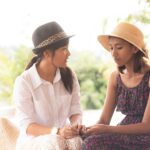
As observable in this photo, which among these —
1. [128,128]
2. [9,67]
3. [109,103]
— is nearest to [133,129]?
[128,128]

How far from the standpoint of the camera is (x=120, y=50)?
241 centimetres

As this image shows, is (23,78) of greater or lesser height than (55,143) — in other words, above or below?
above

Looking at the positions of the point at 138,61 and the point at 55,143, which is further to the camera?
the point at 138,61

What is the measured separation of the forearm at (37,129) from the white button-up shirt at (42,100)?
3 centimetres

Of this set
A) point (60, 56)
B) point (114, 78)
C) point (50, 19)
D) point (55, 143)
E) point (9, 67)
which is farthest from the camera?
point (9, 67)

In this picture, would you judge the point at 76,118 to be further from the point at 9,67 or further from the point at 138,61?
the point at 9,67

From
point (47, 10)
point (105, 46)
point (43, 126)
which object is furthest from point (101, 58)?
point (43, 126)

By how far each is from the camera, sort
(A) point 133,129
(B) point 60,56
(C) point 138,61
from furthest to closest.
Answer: (C) point 138,61 → (B) point 60,56 → (A) point 133,129

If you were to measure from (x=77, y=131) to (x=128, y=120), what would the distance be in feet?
1.40

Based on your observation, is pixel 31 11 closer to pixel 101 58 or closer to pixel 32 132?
pixel 101 58

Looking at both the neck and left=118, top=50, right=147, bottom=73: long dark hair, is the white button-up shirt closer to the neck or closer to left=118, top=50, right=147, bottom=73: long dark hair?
the neck

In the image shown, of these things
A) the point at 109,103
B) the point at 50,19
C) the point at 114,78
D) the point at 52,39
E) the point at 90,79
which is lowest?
the point at 109,103

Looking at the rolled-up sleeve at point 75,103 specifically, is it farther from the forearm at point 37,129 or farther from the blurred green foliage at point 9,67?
the blurred green foliage at point 9,67

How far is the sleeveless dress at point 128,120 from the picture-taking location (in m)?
2.18
